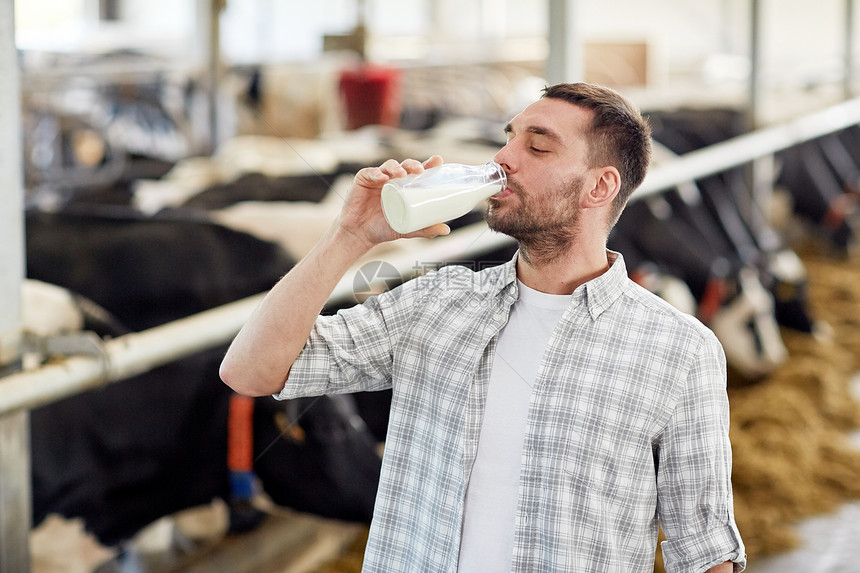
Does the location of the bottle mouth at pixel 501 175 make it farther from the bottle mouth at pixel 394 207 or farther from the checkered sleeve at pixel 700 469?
the checkered sleeve at pixel 700 469

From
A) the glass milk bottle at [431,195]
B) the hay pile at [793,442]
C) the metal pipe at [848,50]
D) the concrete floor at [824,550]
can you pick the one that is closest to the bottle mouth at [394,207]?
the glass milk bottle at [431,195]

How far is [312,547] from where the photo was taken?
2205 mm

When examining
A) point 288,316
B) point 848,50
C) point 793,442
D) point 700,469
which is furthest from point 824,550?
point 848,50

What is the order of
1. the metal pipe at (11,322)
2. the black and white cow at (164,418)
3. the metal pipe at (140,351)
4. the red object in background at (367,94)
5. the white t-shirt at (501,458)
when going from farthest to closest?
the red object in background at (367,94) → the black and white cow at (164,418) → the metal pipe at (11,322) → the metal pipe at (140,351) → the white t-shirt at (501,458)

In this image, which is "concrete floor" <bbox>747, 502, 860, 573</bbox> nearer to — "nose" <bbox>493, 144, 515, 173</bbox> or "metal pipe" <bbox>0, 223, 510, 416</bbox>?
"metal pipe" <bbox>0, 223, 510, 416</bbox>

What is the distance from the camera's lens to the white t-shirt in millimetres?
892

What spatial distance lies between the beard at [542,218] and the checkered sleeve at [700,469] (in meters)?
0.16

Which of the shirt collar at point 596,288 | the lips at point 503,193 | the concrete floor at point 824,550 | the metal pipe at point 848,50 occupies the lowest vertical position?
the concrete floor at point 824,550

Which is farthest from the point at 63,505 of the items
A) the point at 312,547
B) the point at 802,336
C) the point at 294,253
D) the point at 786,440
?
the point at 802,336

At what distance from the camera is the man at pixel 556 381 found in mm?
871

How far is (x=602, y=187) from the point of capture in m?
0.88

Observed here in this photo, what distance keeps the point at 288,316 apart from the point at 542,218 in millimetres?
237

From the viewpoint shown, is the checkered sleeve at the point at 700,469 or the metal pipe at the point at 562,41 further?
the metal pipe at the point at 562,41

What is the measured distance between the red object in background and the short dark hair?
11.3 feet
